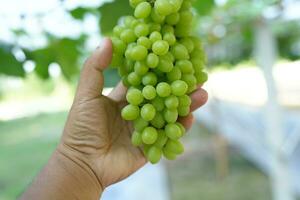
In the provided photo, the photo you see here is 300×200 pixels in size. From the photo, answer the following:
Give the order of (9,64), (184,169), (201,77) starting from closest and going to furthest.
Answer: (201,77), (9,64), (184,169)

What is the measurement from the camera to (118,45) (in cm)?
73

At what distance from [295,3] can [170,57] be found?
3.61ft

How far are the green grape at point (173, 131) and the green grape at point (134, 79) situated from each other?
8 centimetres

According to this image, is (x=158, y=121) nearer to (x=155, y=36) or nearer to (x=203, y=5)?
(x=155, y=36)

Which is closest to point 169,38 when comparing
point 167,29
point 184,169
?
point 167,29

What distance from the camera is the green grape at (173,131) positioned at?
690 mm

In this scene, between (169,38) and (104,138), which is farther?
(104,138)

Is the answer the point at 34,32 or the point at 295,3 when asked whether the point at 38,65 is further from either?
the point at 295,3

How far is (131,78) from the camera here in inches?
27.3

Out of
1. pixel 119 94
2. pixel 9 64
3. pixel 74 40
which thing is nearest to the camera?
pixel 119 94

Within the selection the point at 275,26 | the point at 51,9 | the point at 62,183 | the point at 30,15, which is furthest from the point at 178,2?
the point at 275,26

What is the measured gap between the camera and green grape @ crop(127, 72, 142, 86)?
691mm

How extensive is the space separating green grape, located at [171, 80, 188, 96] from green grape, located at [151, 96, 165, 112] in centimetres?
3

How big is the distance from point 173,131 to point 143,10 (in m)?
0.19
